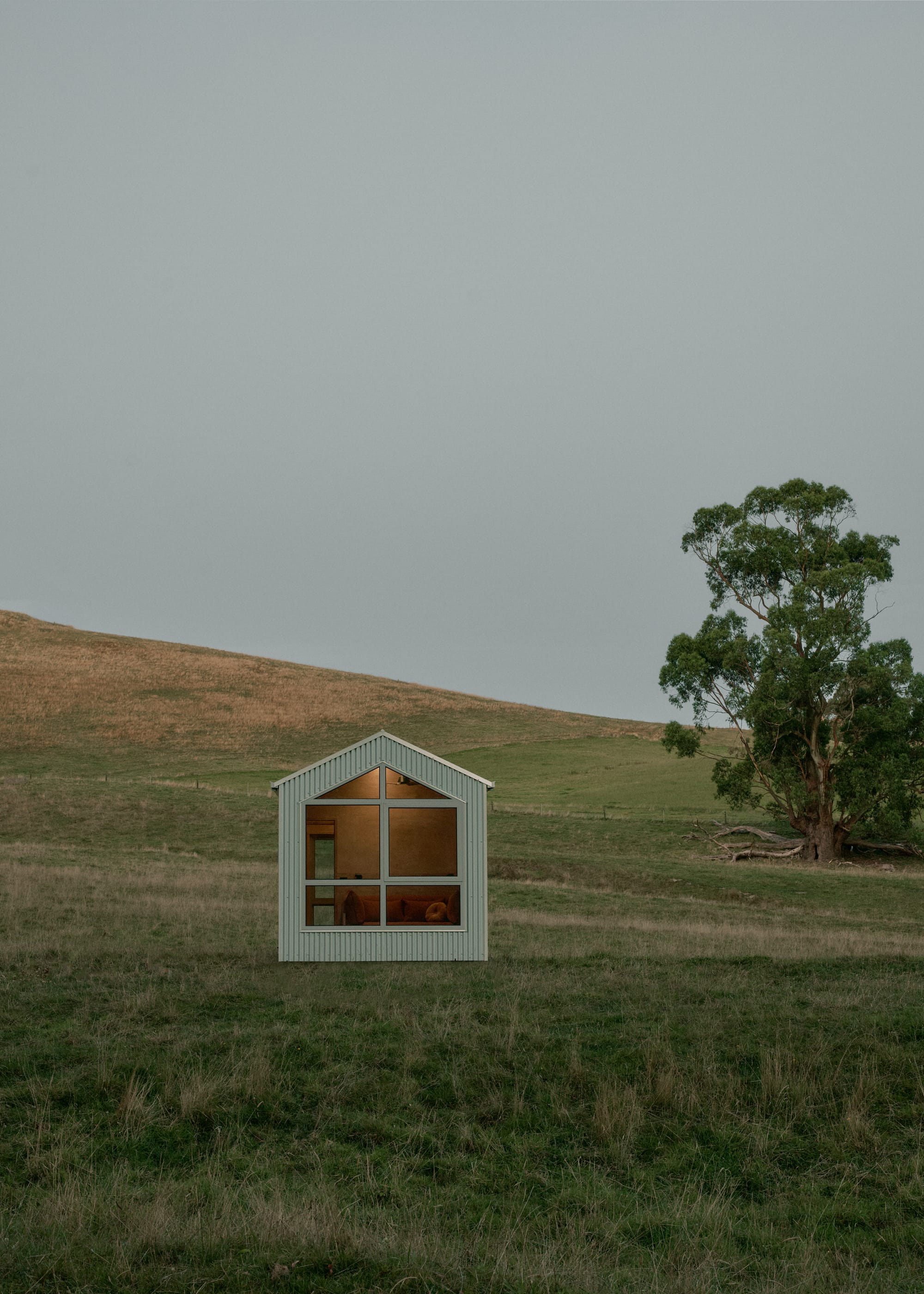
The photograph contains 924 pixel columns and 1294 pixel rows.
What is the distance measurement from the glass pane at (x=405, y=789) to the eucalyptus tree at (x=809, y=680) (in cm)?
2232

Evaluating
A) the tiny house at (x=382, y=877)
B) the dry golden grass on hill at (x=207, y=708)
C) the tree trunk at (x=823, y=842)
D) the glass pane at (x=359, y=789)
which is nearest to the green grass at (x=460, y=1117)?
the tiny house at (x=382, y=877)

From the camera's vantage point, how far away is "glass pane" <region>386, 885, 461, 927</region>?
57.3 feet

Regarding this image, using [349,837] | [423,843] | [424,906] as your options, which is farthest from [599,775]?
[424,906]

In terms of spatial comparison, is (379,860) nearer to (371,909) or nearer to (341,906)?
(371,909)

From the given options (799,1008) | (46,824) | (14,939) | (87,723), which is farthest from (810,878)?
(87,723)

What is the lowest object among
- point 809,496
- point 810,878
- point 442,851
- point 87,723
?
point 810,878

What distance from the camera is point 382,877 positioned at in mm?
17250

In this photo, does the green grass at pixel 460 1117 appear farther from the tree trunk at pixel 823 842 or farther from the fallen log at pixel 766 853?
the tree trunk at pixel 823 842

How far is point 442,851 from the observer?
20.1 m

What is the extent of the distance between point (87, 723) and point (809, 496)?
150ft

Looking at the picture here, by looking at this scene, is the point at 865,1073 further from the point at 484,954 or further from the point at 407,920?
the point at 407,920

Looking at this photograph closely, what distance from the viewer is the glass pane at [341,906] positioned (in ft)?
57.2

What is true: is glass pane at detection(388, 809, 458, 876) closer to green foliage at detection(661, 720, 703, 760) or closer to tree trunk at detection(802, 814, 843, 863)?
green foliage at detection(661, 720, 703, 760)

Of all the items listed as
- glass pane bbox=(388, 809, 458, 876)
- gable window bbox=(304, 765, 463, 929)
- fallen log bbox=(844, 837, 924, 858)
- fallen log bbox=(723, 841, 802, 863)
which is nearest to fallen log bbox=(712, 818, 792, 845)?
fallen log bbox=(723, 841, 802, 863)
